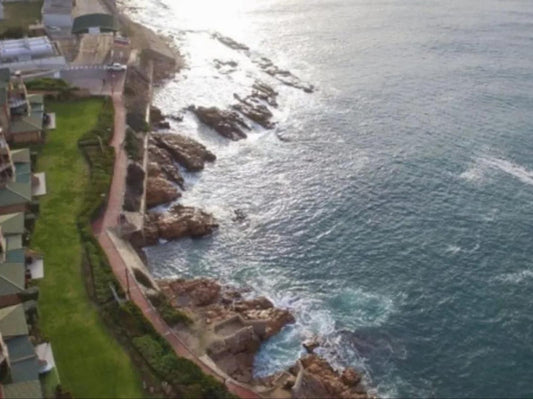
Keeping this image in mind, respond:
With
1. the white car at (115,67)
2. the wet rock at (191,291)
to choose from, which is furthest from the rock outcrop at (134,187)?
the white car at (115,67)

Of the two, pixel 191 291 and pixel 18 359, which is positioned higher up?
pixel 18 359

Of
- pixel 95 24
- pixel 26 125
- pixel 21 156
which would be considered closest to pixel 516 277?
pixel 21 156

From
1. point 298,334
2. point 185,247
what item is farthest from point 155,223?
point 298,334

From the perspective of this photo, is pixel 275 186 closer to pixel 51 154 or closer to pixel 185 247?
pixel 185 247

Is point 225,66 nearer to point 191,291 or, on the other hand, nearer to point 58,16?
point 58,16

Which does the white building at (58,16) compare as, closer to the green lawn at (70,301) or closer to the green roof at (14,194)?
the green lawn at (70,301)

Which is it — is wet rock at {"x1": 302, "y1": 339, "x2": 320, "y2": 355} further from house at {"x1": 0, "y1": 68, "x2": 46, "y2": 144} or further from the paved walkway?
house at {"x1": 0, "y1": 68, "x2": 46, "y2": 144}
